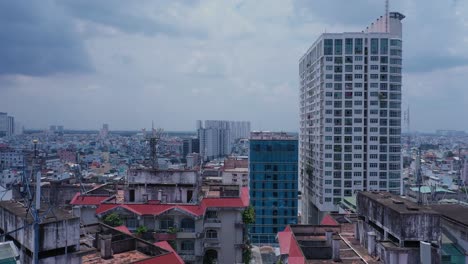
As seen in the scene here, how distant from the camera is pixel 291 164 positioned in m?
49.5

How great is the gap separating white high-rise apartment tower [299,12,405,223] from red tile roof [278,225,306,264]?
28859mm

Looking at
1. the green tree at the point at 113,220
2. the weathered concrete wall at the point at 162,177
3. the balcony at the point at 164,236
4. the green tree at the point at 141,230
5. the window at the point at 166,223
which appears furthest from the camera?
the weathered concrete wall at the point at 162,177

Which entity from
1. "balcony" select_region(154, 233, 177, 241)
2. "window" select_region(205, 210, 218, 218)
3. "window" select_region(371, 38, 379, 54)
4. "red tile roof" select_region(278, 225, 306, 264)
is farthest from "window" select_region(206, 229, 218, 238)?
"window" select_region(371, 38, 379, 54)

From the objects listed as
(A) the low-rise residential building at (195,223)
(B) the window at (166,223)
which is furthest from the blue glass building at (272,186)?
(B) the window at (166,223)

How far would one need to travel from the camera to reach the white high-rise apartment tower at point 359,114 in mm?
49375

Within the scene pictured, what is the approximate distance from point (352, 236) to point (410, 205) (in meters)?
5.48

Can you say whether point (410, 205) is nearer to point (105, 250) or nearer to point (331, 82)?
point (105, 250)

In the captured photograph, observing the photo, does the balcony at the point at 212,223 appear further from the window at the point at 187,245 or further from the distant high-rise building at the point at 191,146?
the distant high-rise building at the point at 191,146

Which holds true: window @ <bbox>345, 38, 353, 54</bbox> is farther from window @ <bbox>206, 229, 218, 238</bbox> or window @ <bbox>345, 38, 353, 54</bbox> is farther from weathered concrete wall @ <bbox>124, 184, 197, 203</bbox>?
window @ <bbox>206, 229, 218, 238</bbox>

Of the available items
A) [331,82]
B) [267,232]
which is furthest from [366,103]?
[267,232]

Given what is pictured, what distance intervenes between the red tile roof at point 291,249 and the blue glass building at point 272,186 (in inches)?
1027

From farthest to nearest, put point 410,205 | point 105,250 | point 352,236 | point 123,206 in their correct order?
point 123,206 → point 352,236 → point 410,205 → point 105,250

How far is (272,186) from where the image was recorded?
4950 cm

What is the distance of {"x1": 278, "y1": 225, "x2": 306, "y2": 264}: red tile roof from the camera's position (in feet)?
56.3
